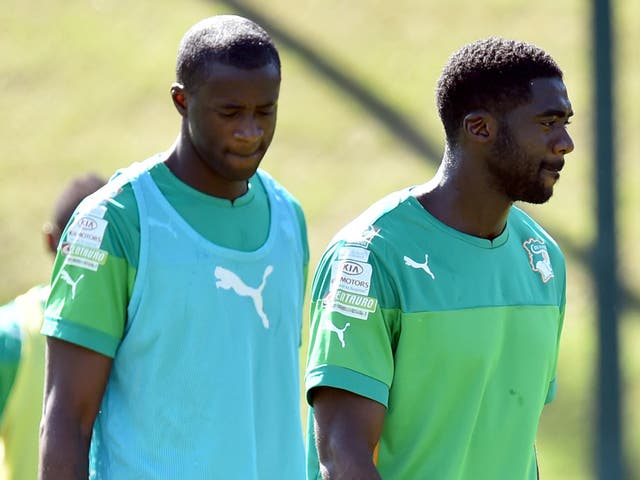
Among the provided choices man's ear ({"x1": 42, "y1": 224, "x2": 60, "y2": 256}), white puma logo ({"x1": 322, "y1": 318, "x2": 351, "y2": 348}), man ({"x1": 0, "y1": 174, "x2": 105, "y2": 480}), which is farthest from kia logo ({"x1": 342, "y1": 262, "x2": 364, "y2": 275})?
man's ear ({"x1": 42, "y1": 224, "x2": 60, "y2": 256})

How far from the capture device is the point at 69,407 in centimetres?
349

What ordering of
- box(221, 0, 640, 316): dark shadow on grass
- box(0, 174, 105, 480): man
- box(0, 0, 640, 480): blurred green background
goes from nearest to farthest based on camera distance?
box(0, 174, 105, 480): man < box(221, 0, 640, 316): dark shadow on grass < box(0, 0, 640, 480): blurred green background

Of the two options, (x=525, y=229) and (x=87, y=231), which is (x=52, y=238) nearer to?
(x=87, y=231)

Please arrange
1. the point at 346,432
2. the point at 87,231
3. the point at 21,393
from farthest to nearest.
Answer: the point at 21,393
the point at 87,231
the point at 346,432

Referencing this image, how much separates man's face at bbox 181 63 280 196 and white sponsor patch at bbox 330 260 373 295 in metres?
0.44

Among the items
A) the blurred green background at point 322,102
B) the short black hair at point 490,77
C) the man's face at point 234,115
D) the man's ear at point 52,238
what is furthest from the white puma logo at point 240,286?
the blurred green background at point 322,102

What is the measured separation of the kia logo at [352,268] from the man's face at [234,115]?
0.44 m

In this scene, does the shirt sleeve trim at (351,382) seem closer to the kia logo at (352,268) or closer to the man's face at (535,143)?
the kia logo at (352,268)

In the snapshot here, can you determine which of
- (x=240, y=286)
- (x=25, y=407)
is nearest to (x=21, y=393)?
(x=25, y=407)

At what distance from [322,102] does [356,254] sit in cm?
547

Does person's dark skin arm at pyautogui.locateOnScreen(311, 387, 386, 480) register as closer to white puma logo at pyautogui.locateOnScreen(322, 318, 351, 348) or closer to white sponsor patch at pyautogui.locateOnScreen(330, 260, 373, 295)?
white puma logo at pyautogui.locateOnScreen(322, 318, 351, 348)

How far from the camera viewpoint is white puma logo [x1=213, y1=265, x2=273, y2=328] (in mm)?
3699

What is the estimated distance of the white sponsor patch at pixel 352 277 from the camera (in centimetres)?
334

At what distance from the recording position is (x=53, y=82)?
9.23m
